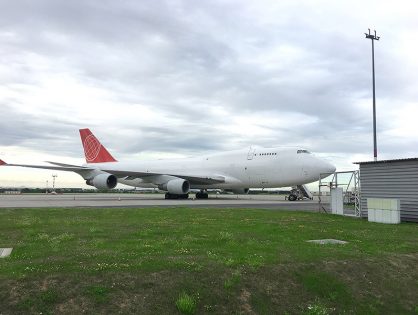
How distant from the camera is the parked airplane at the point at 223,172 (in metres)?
36.1

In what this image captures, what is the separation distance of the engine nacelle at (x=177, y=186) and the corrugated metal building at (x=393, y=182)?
64.8 ft

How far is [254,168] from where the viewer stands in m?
38.5

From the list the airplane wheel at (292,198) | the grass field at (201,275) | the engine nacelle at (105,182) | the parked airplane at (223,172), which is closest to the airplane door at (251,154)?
the parked airplane at (223,172)

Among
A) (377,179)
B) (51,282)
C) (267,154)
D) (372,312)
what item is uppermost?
(267,154)

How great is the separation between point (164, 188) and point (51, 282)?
3355 centimetres

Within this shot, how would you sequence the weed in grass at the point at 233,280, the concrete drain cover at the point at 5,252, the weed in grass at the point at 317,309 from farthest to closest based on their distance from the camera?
the concrete drain cover at the point at 5,252, the weed in grass at the point at 233,280, the weed in grass at the point at 317,309

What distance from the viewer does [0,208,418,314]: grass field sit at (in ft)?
21.9

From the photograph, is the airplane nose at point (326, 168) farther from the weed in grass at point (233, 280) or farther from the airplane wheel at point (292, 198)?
the weed in grass at point (233, 280)

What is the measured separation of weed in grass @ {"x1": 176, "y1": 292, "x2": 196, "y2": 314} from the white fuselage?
2876cm

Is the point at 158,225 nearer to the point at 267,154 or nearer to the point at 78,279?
the point at 78,279

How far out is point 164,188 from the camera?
4034 cm

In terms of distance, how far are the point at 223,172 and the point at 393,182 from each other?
2237cm

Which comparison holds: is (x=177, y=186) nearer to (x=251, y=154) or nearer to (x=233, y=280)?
(x=251, y=154)

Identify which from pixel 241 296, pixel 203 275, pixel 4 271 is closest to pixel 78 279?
pixel 4 271
